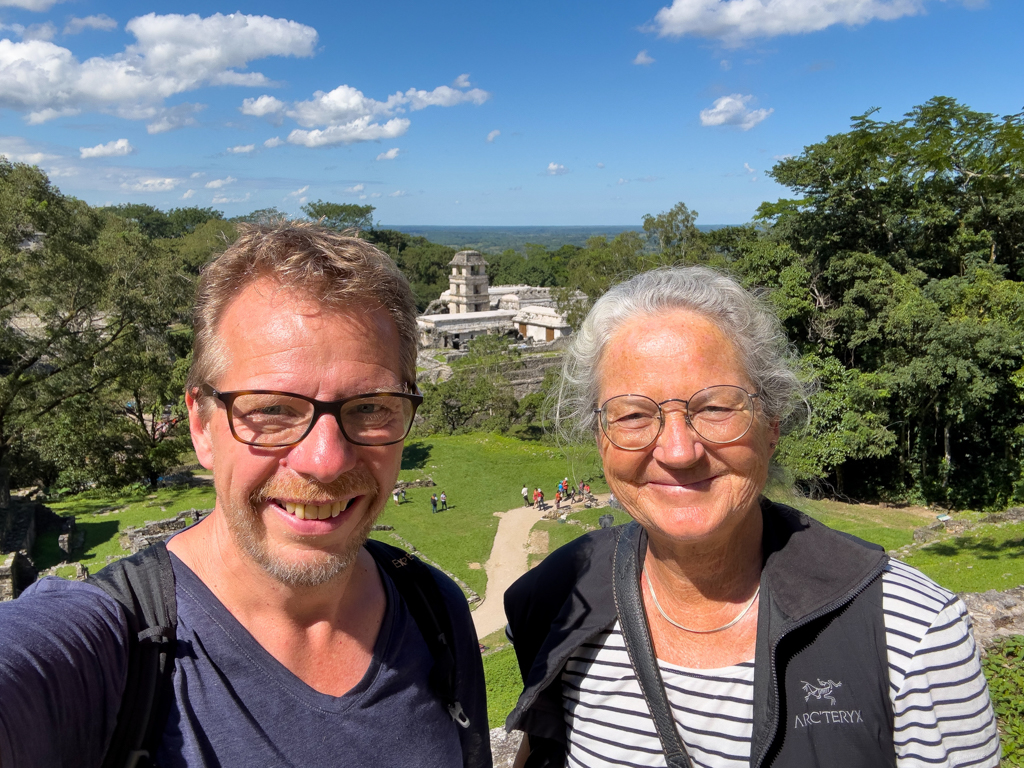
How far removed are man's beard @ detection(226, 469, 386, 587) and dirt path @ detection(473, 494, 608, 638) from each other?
828 cm

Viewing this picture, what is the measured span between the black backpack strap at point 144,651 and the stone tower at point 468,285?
139 feet

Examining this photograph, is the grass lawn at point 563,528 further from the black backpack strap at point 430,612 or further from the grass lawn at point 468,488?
the black backpack strap at point 430,612

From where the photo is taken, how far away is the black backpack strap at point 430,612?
76.5 inches

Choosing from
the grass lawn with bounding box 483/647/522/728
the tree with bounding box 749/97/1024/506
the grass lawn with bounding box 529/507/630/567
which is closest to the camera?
the grass lawn with bounding box 483/647/522/728

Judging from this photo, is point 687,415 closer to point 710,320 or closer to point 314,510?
point 710,320

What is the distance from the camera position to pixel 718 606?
212 cm

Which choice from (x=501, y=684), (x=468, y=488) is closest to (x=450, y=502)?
(x=468, y=488)

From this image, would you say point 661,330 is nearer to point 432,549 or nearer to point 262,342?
point 262,342

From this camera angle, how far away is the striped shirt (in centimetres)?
170

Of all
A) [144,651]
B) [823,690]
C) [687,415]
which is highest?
[687,415]

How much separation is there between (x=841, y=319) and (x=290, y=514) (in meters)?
18.2

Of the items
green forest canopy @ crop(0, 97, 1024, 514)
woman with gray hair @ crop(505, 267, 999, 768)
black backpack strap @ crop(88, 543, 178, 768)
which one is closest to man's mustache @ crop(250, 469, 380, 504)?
black backpack strap @ crop(88, 543, 178, 768)

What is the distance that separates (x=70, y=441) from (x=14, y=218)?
23.0 feet

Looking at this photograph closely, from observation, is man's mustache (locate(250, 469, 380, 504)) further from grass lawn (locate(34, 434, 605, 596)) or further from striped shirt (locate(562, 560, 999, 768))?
grass lawn (locate(34, 434, 605, 596))
